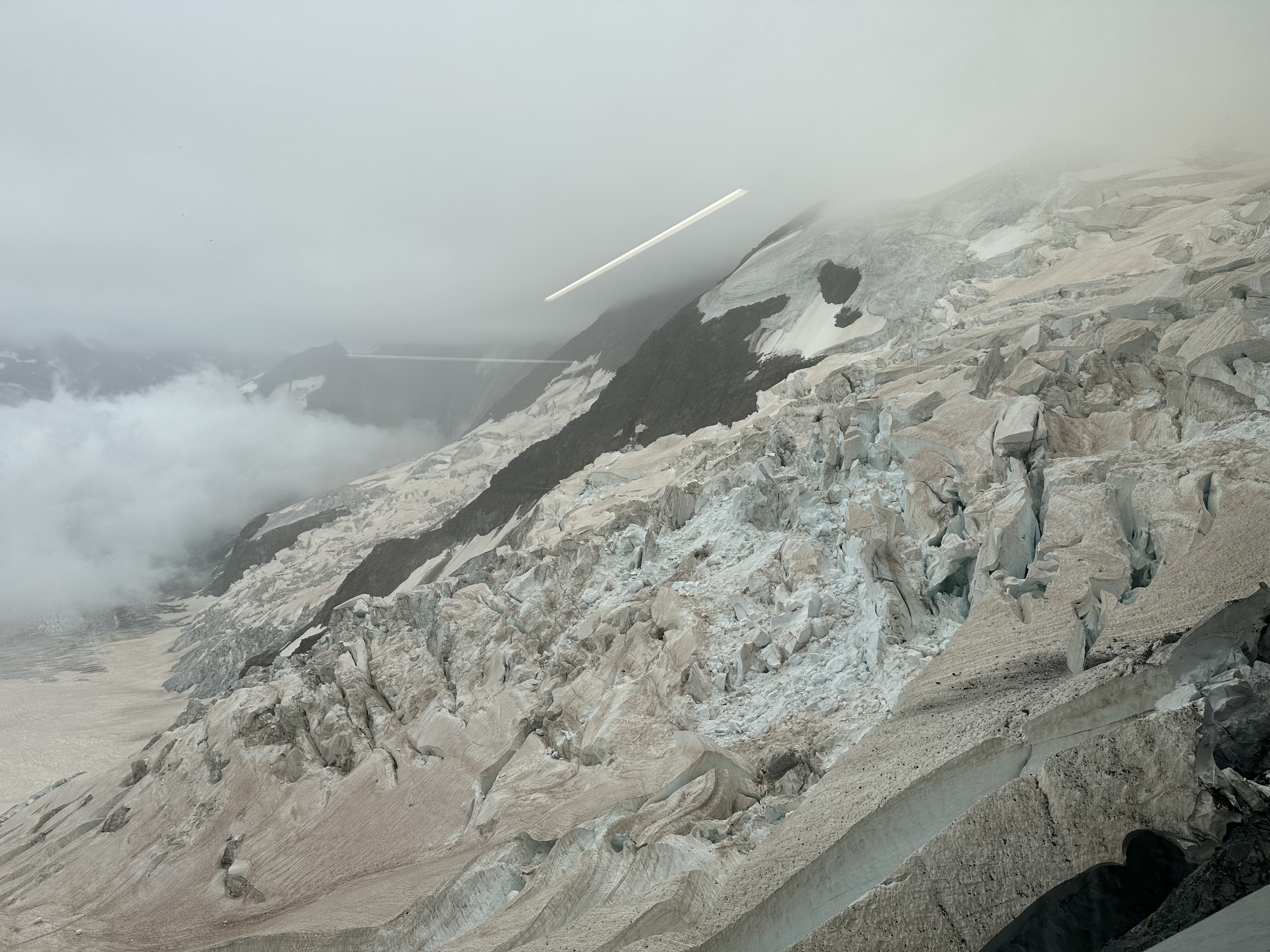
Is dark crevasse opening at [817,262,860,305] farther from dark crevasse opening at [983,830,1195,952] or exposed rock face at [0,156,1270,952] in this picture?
dark crevasse opening at [983,830,1195,952]

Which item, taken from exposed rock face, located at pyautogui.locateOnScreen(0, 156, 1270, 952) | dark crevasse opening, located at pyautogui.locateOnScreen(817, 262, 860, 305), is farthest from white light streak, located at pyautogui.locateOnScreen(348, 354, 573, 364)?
exposed rock face, located at pyautogui.locateOnScreen(0, 156, 1270, 952)

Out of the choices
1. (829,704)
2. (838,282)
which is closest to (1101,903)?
(829,704)

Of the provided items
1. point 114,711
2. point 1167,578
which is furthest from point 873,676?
point 114,711

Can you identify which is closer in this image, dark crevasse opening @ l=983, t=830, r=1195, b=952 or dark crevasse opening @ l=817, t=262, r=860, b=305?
dark crevasse opening @ l=983, t=830, r=1195, b=952

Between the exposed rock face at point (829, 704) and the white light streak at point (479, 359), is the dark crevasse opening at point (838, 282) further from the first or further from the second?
the white light streak at point (479, 359)

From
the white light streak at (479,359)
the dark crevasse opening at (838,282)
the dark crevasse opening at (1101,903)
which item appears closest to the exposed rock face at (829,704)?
the dark crevasse opening at (1101,903)

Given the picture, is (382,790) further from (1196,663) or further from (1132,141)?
(1132,141)

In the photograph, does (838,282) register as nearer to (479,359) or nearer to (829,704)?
(829,704)

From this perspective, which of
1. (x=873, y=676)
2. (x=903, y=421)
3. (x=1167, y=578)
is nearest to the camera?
(x=1167, y=578)
